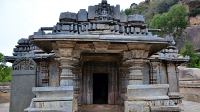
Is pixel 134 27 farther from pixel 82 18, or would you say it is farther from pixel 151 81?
pixel 151 81

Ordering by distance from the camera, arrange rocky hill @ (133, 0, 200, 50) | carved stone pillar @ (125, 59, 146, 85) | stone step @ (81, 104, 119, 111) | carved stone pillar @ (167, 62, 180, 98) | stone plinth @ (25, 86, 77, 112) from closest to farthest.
Result: stone plinth @ (25, 86, 77, 112) → carved stone pillar @ (125, 59, 146, 85) → stone step @ (81, 104, 119, 111) → carved stone pillar @ (167, 62, 180, 98) → rocky hill @ (133, 0, 200, 50)

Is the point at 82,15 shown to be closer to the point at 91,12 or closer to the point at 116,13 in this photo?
the point at 91,12

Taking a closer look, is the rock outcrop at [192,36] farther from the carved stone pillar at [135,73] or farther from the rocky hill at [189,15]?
the carved stone pillar at [135,73]

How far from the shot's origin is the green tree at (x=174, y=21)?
104 feet

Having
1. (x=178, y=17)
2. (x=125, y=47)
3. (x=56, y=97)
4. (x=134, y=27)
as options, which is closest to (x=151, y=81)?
(x=134, y=27)

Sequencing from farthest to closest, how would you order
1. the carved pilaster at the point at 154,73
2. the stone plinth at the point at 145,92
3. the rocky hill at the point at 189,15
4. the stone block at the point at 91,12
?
1. the rocky hill at the point at 189,15
2. the carved pilaster at the point at 154,73
3. the stone block at the point at 91,12
4. the stone plinth at the point at 145,92

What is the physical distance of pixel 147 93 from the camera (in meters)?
4.67

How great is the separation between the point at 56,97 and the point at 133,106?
6.18 feet

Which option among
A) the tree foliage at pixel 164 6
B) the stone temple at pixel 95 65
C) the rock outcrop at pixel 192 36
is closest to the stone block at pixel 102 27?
the stone temple at pixel 95 65

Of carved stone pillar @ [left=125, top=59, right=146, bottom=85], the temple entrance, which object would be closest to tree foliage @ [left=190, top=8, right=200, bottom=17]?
the temple entrance

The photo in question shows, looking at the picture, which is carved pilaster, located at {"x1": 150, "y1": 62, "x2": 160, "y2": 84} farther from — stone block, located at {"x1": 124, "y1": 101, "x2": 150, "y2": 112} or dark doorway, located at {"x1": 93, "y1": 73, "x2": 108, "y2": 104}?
stone block, located at {"x1": 124, "y1": 101, "x2": 150, "y2": 112}

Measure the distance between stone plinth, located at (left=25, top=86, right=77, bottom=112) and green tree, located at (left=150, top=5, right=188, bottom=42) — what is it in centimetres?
3137

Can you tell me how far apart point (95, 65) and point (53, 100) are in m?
4.43

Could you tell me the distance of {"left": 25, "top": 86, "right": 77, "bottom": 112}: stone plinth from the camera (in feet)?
13.8
